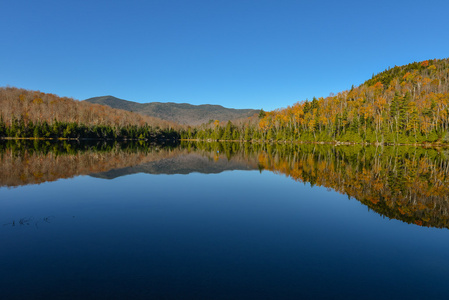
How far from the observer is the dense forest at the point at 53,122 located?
11356 centimetres

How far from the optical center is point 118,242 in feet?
32.9

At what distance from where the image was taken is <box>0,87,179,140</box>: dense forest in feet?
373

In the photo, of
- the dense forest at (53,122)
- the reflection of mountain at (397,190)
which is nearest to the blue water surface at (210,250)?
the reflection of mountain at (397,190)

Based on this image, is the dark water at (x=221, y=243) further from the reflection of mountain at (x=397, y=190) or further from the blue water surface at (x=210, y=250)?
the reflection of mountain at (x=397, y=190)

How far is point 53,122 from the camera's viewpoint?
13212 cm

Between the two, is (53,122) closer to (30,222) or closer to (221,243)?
(30,222)

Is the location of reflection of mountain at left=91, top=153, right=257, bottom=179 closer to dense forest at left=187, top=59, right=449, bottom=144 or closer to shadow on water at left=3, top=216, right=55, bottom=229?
→ shadow on water at left=3, top=216, right=55, bottom=229

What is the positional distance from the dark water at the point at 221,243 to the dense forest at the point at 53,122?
11247 cm

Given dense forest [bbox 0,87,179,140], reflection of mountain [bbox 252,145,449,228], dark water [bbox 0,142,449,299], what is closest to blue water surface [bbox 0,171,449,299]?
dark water [bbox 0,142,449,299]

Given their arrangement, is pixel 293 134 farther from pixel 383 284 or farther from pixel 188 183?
pixel 383 284

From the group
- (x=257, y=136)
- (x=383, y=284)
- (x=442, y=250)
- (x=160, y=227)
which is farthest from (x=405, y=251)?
(x=257, y=136)

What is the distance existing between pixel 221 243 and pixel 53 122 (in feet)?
483

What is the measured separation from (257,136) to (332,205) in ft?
433

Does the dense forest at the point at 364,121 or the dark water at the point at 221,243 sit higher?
the dense forest at the point at 364,121
